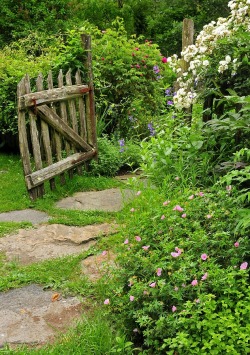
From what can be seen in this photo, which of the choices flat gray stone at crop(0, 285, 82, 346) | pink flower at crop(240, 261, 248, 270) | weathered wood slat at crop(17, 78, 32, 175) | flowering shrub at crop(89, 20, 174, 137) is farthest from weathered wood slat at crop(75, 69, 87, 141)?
pink flower at crop(240, 261, 248, 270)

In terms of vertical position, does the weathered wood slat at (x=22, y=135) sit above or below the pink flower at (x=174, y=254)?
above

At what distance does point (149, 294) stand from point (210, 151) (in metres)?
1.83

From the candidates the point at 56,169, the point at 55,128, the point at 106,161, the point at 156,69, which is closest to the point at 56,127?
the point at 55,128

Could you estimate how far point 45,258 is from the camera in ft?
13.2

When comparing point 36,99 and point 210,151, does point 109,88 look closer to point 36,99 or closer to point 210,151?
point 36,99

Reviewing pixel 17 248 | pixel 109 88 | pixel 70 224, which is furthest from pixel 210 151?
pixel 109 88

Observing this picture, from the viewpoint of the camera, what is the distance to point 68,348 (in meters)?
2.68

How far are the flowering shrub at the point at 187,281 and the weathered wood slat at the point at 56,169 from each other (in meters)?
2.35

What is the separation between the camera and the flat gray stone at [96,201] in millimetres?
5359

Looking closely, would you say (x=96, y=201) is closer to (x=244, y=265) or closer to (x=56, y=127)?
(x=56, y=127)

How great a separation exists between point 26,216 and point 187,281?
283 cm

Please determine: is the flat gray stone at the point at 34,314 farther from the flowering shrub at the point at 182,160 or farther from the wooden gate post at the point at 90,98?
the wooden gate post at the point at 90,98

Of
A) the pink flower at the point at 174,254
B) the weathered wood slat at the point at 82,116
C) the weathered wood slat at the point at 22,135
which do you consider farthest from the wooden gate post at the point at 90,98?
the pink flower at the point at 174,254

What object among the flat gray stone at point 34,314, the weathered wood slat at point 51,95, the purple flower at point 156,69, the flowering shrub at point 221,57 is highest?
the flowering shrub at point 221,57
